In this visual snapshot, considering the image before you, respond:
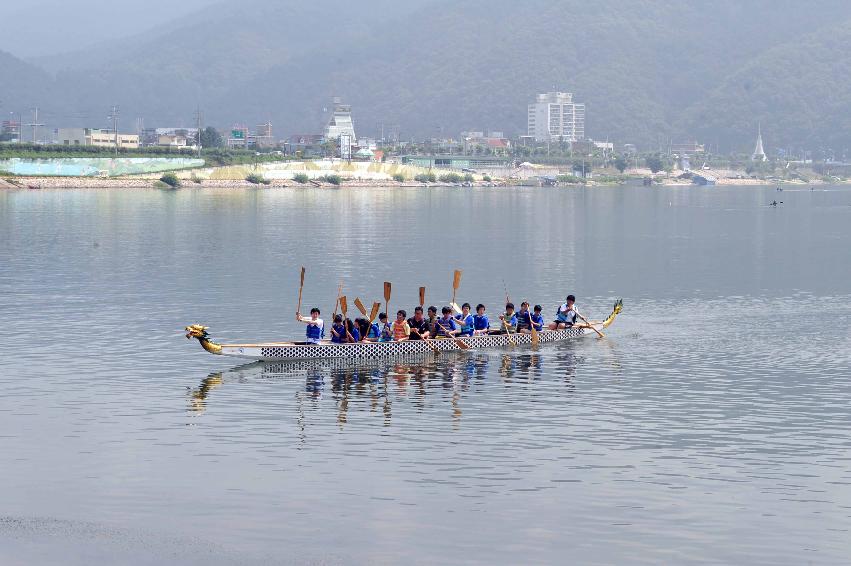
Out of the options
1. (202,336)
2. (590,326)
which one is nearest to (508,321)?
(590,326)

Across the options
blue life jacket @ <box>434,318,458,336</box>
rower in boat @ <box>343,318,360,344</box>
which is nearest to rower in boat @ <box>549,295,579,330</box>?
blue life jacket @ <box>434,318,458,336</box>

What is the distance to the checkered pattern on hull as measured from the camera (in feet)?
145

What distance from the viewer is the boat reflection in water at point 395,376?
39.2 meters

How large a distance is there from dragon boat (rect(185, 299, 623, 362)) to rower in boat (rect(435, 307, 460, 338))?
0.36m

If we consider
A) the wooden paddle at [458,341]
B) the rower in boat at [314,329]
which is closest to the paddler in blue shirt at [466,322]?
the wooden paddle at [458,341]

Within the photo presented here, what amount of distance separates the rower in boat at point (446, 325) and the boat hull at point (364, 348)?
15.1 inches

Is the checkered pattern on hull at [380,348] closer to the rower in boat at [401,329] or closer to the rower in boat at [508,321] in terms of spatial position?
the rower in boat at [508,321]

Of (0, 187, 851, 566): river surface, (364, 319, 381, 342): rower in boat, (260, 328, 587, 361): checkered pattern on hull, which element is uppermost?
(364, 319, 381, 342): rower in boat

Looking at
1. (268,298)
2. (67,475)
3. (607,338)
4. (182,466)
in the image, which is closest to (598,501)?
(182,466)

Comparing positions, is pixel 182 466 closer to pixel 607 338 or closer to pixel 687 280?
pixel 607 338

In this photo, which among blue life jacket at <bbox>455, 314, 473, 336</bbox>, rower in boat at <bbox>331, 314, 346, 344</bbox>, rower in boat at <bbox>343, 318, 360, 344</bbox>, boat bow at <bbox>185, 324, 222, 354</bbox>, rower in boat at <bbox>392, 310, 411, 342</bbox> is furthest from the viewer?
blue life jacket at <bbox>455, 314, 473, 336</bbox>

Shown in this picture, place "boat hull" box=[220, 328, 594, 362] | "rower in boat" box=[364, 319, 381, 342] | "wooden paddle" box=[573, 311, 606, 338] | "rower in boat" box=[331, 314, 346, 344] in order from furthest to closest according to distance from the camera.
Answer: "wooden paddle" box=[573, 311, 606, 338] < "rower in boat" box=[364, 319, 381, 342] < "rower in boat" box=[331, 314, 346, 344] < "boat hull" box=[220, 328, 594, 362]

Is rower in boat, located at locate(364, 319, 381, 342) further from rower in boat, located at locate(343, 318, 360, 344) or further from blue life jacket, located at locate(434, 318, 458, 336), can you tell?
blue life jacket, located at locate(434, 318, 458, 336)

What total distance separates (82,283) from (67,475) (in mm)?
45208
